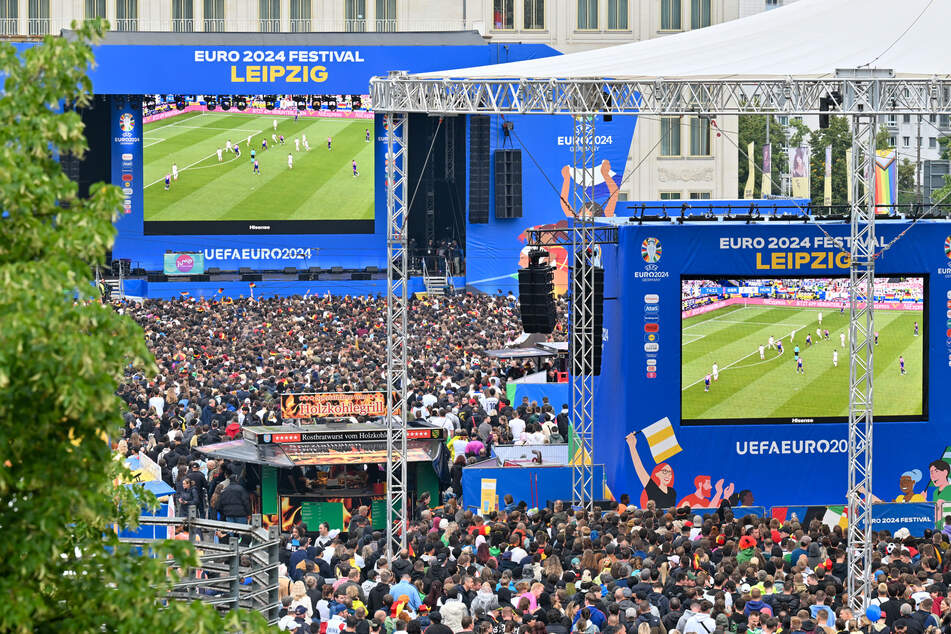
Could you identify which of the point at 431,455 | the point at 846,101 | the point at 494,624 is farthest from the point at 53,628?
the point at 431,455

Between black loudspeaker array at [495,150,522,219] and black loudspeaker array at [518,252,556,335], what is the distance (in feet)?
84.4

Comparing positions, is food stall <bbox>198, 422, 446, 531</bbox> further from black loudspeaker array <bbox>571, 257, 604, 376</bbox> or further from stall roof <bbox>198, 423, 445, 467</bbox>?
black loudspeaker array <bbox>571, 257, 604, 376</bbox>

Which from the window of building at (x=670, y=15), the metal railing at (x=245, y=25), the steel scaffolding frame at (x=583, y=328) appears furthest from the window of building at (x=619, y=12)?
the steel scaffolding frame at (x=583, y=328)

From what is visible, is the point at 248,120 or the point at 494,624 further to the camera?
the point at 248,120

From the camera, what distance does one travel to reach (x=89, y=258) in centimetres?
595

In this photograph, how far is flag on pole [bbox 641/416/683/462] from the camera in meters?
21.2

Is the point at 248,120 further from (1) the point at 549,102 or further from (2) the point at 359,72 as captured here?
(1) the point at 549,102

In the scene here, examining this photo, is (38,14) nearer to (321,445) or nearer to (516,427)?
(516,427)

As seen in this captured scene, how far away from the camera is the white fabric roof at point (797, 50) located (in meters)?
18.1

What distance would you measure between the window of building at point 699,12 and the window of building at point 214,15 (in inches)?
737

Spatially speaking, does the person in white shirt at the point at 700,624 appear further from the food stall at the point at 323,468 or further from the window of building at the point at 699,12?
the window of building at the point at 699,12

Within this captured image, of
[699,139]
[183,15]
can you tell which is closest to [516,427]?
[699,139]

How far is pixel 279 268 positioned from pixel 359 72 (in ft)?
23.5

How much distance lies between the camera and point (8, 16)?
187ft
